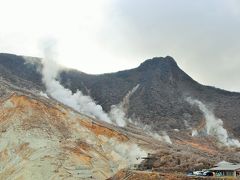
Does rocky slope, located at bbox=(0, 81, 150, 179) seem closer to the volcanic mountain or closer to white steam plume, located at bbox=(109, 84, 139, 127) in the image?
the volcanic mountain

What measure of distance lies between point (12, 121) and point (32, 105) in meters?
5.72

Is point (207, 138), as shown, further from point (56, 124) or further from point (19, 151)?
point (19, 151)

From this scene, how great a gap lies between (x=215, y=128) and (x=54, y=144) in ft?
259

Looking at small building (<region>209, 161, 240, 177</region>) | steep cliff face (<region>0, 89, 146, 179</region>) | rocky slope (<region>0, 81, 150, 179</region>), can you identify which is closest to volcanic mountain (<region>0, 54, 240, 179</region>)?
steep cliff face (<region>0, 89, 146, 179</region>)

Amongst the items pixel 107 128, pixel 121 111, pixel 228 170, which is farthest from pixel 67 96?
pixel 228 170

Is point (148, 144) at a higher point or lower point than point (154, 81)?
lower

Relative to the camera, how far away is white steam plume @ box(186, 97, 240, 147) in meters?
170

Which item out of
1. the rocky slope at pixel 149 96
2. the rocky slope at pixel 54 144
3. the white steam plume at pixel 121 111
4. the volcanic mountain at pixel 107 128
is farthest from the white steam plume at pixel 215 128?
the rocky slope at pixel 54 144

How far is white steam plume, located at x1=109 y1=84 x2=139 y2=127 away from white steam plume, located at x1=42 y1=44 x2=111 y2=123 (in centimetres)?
344

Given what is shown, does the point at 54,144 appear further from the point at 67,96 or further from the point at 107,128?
the point at 67,96

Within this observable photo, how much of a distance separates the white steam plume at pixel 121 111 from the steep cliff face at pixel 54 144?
4468 centimetres

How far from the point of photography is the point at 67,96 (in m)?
173

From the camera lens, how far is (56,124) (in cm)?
11588

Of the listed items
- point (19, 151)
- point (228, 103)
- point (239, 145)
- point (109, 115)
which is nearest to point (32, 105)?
point (19, 151)
